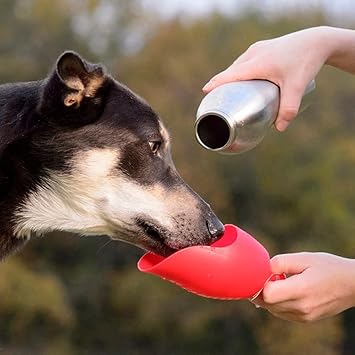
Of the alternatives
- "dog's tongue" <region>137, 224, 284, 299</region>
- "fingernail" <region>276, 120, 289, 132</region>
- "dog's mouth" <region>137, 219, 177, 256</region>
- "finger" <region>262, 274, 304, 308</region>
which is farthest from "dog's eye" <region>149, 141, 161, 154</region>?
"finger" <region>262, 274, 304, 308</region>

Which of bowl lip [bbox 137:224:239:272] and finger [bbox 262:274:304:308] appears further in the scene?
bowl lip [bbox 137:224:239:272]

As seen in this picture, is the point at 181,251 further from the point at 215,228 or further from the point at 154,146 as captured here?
the point at 154,146

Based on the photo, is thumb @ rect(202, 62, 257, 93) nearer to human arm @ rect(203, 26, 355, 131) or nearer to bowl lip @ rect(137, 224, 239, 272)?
human arm @ rect(203, 26, 355, 131)

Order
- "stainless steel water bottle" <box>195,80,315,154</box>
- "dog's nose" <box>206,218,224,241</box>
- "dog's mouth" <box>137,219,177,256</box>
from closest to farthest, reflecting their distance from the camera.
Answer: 1. "stainless steel water bottle" <box>195,80,315,154</box>
2. "dog's nose" <box>206,218,224,241</box>
3. "dog's mouth" <box>137,219,177,256</box>

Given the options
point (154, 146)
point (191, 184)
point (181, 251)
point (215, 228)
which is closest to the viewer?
point (181, 251)

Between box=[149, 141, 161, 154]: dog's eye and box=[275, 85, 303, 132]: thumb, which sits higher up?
box=[275, 85, 303, 132]: thumb

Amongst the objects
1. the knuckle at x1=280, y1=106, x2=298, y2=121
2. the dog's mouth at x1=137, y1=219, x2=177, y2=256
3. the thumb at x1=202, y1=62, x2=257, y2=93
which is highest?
the thumb at x1=202, y1=62, x2=257, y2=93

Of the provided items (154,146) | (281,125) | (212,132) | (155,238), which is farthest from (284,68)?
(155,238)

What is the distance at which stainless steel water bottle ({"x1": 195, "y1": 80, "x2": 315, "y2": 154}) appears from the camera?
15.4 ft

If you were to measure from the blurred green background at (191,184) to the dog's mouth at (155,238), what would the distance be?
26.1 metres

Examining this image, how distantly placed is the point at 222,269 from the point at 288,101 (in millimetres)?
925

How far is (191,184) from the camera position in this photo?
1449 inches

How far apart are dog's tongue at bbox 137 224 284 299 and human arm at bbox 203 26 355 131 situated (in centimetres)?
67

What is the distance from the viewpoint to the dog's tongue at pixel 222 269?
4.89 m
